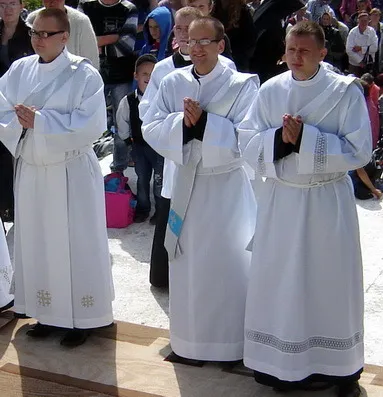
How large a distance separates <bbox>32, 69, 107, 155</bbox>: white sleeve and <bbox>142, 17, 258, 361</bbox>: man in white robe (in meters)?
0.35

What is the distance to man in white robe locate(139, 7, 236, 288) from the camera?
5305mm

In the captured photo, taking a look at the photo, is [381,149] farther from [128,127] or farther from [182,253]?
[182,253]

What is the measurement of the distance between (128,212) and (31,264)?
2363 millimetres

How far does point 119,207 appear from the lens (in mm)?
7656

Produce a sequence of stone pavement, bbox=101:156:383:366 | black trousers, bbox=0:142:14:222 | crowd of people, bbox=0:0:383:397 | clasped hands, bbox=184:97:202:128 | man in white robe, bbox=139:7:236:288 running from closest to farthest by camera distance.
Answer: crowd of people, bbox=0:0:383:397
clasped hands, bbox=184:97:202:128
man in white robe, bbox=139:7:236:288
stone pavement, bbox=101:156:383:366
black trousers, bbox=0:142:14:222

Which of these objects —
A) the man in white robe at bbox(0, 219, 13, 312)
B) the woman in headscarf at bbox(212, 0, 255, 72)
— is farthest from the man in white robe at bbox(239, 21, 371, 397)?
the woman in headscarf at bbox(212, 0, 255, 72)

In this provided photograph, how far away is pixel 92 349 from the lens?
533 cm

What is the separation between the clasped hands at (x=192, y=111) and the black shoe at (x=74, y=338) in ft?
5.38

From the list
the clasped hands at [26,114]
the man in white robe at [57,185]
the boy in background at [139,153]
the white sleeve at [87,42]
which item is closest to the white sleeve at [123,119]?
the boy in background at [139,153]

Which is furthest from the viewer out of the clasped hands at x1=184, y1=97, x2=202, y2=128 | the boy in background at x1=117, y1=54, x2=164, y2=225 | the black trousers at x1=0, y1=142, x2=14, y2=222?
the boy in background at x1=117, y1=54, x2=164, y2=225

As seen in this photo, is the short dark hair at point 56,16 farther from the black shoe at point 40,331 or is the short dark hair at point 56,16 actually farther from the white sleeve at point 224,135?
the black shoe at point 40,331

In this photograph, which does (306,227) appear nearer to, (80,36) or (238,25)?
(238,25)

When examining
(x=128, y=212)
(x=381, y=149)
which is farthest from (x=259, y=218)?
(x=381, y=149)

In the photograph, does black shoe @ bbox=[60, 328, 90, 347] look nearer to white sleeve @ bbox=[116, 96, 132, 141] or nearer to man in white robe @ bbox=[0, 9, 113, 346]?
man in white robe @ bbox=[0, 9, 113, 346]
